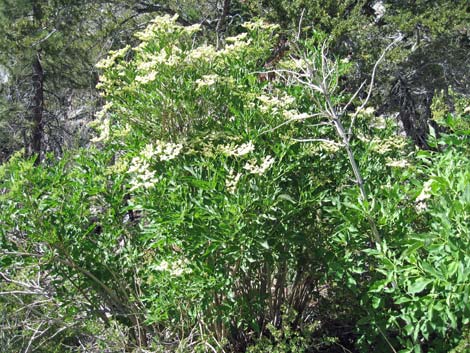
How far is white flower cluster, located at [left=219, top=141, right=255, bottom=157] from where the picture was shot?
2.72 meters

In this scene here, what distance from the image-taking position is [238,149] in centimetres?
278

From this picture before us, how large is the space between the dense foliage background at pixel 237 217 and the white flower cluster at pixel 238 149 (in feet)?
0.03

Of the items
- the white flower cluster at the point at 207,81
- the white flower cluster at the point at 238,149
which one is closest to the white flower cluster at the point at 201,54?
the white flower cluster at the point at 207,81

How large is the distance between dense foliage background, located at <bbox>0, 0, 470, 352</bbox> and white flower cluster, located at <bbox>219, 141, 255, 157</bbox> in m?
0.01

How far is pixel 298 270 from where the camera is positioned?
346cm

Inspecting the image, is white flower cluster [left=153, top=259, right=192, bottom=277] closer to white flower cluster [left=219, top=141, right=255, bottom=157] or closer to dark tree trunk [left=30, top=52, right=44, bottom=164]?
white flower cluster [left=219, top=141, right=255, bottom=157]

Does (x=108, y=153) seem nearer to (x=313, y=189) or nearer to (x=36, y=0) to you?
(x=313, y=189)

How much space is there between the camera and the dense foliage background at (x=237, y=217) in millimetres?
2676

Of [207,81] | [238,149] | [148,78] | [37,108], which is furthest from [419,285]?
[37,108]

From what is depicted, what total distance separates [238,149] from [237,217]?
372mm

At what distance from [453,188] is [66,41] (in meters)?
6.94

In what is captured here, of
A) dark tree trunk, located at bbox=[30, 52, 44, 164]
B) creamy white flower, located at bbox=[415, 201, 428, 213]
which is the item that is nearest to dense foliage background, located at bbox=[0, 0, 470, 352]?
creamy white flower, located at bbox=[415, 201, 428, 213]

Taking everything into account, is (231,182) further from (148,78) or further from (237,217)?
(148,78)

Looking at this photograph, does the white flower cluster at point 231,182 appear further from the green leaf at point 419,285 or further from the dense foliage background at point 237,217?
the green leaf at point 419,285
